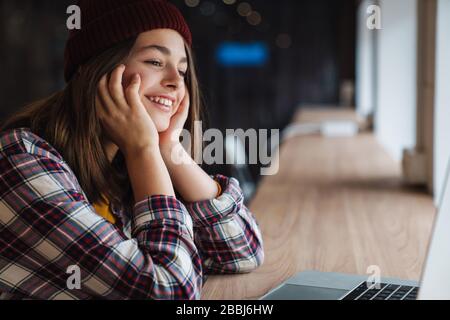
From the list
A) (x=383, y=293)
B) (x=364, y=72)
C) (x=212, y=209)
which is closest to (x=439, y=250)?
(x=383, y=293)

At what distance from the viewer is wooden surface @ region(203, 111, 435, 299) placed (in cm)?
110

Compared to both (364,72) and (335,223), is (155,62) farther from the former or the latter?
(364,72)

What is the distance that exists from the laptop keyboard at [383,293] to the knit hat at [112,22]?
51cm

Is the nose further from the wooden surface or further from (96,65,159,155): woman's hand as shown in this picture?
the wooden surface

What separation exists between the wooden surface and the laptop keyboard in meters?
0.11

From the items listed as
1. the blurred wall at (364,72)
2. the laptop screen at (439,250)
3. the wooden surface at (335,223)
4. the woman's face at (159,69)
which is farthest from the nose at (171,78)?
the blurred wall at (364,72)

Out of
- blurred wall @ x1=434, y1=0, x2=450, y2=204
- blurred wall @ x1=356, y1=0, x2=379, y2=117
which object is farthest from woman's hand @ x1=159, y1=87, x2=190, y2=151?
blurred wall @ x1=356, y1=0, x2=379, y2=117

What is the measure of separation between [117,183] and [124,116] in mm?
159

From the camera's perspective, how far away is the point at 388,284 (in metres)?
0.98

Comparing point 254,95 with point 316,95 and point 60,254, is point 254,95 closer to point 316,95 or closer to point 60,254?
point 316,95

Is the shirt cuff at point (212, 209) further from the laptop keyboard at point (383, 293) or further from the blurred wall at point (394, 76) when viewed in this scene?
the blurred wall at point (394, 76)

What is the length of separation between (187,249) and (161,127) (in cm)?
24
